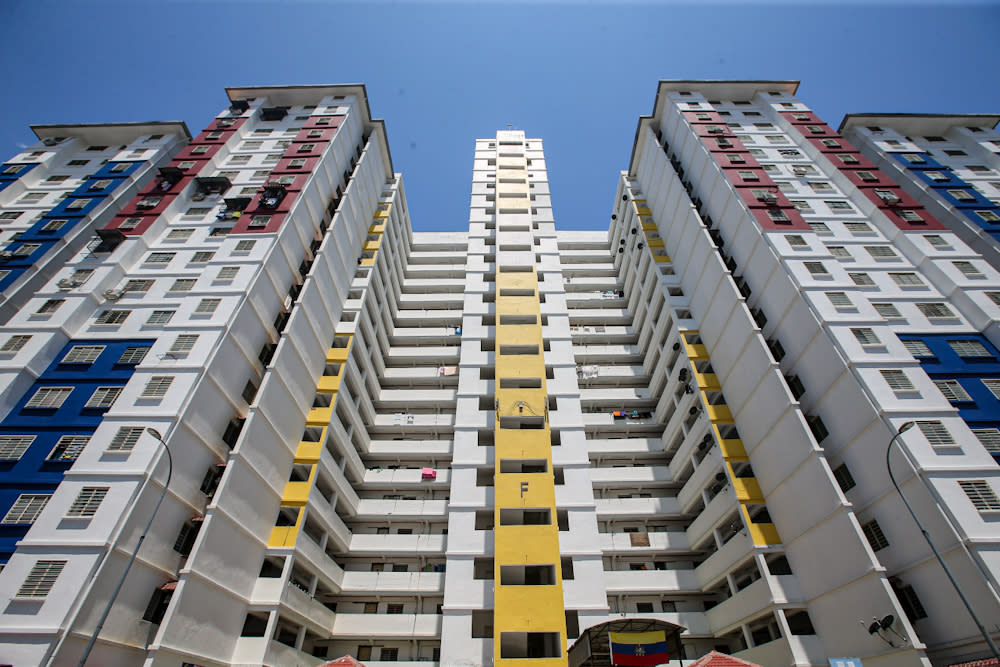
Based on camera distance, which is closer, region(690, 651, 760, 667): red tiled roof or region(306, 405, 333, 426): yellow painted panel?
region(690, 651, 760, 667): red tiled roof

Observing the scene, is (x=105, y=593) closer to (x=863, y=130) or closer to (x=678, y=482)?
(x=678, y=482)

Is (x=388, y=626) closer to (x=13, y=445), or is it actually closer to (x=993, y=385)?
(x=13, y=445)

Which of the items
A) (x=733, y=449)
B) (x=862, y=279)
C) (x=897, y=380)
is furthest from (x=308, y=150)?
(x=897, y=380)

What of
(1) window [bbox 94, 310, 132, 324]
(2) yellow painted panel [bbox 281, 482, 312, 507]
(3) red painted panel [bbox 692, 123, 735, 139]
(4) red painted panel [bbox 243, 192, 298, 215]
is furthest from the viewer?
(3) red painted panel [bbox 692, 123, 735, 139]

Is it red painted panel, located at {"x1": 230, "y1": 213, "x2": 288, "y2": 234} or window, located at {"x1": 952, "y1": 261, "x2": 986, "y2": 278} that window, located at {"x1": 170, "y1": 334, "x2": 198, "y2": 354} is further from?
window, located at {"x1": 952, "y1": 261, "x2": 986, "y2": 278}

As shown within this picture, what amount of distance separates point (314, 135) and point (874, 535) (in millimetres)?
51695

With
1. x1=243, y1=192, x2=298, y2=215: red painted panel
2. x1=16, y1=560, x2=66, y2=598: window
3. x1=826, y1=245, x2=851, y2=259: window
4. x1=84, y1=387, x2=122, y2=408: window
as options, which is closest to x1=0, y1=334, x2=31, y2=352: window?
x1=84, y1=387, x2=122, y2=408: window

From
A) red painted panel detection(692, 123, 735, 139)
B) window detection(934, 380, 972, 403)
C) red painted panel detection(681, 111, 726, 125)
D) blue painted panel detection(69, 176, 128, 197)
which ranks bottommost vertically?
window detection(934, 380, 972, 403)

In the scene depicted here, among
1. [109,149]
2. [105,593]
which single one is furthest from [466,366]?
[109,149]

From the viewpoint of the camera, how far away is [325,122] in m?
49.8

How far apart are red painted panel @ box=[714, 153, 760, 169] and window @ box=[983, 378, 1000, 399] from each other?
23011mm

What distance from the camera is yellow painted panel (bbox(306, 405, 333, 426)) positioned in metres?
32.6

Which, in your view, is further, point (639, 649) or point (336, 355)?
point (336, 355)

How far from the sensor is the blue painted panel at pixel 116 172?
141 ft
